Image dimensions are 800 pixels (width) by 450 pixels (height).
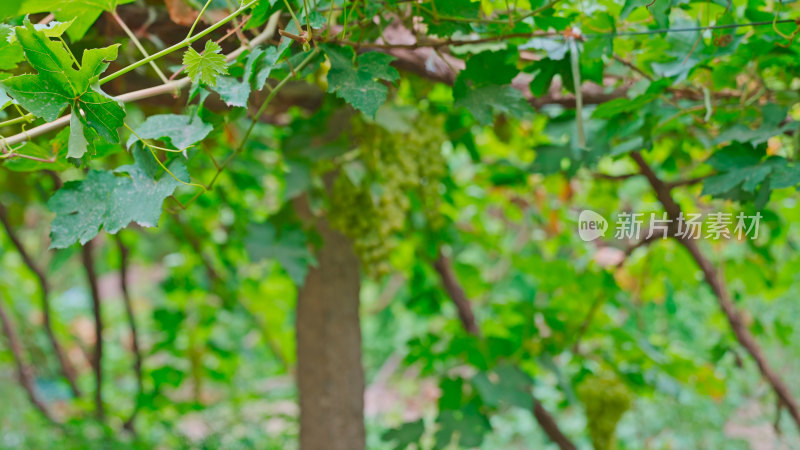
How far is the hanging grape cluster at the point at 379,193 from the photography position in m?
1.10

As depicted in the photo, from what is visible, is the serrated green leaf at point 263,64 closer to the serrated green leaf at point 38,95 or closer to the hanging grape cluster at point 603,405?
the serrated green leaf at point 38,95

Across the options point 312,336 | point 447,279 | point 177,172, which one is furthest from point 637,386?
point 177,172

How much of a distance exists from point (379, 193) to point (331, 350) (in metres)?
0.45

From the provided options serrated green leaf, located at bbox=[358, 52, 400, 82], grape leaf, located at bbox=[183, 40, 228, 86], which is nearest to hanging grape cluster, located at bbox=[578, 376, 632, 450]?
serrated green leaf, located at bbox=[358, 52, 400, 82]

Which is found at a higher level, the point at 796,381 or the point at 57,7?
the point at 57,7

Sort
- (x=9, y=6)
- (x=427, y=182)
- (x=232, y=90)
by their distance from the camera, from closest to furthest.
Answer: (x=9, y=6)
(x=232, y=90)
(x=427, y=182)

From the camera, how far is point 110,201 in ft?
2.12

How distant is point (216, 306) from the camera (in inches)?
92.8

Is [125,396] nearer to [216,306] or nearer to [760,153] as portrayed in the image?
A: [216,306]

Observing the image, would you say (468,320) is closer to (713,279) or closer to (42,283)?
(713,279)

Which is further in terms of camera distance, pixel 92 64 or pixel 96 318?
pixel 96 318

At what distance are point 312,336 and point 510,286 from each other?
45.6 inches

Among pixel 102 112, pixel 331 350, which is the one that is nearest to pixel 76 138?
pixel 102 112

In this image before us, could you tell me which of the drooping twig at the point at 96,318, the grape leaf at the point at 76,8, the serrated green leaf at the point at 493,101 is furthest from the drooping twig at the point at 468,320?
the grape leaf at the point at 76,8
